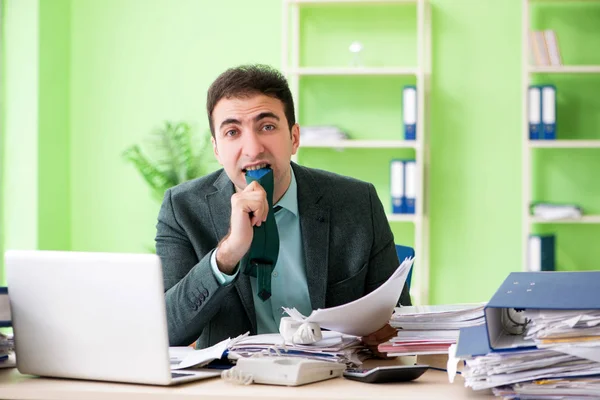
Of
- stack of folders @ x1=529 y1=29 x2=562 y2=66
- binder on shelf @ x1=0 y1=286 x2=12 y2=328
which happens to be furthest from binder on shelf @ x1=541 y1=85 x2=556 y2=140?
binder on shelf @ x1=0 y1=286 x2=12 y2=328

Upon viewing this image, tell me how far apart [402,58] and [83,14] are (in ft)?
6.35

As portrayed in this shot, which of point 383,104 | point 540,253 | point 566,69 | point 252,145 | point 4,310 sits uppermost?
point 566,69

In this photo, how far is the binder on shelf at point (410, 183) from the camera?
15.1 ft

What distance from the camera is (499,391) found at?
1297mm

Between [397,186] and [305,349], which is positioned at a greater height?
[397,186]

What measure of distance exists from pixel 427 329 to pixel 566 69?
3289 millimetres

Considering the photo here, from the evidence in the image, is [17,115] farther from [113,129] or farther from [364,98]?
[364,98]

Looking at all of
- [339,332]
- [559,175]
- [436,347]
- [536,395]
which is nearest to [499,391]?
[536,395]

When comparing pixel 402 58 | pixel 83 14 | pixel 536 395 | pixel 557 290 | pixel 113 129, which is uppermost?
pixel 83 14

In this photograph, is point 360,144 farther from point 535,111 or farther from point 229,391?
point 229,391

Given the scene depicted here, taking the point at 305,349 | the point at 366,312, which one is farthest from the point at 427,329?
the point at 305,349

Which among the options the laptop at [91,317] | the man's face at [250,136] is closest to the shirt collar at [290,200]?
the man's face at [250,136]

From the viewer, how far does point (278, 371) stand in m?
1.39

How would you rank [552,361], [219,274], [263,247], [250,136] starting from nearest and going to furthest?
[552,361] < [219,274] < [263,247] < [250,136]
